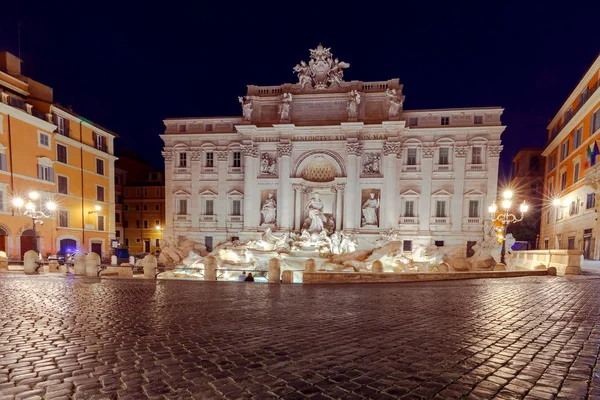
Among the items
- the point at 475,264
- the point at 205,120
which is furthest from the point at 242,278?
the point at 205,120

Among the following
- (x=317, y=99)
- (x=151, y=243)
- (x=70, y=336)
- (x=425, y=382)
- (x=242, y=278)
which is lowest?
(x=151, y=243)

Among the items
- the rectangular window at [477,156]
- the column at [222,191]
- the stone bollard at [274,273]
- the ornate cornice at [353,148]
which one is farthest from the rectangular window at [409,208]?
the stone bollard at [274,273]

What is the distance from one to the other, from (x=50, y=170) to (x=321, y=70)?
2519 centimetres

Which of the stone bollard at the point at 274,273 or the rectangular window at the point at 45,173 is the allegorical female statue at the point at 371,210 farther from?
the rectangular window at the point at 45,173

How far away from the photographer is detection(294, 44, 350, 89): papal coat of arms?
30344 millimetres

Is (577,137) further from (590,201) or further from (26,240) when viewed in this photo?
(26,240)

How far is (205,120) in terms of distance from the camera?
33.3 metres

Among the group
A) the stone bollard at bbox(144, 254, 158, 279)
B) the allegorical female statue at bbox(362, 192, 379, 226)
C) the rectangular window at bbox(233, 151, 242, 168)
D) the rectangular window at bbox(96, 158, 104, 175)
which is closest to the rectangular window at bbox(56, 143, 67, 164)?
the rectangular window at bbox(96, 158, 104, 175)

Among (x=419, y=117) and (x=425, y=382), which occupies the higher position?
(x=419, y=117)

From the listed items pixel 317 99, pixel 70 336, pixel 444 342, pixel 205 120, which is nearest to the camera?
pixel 444 342

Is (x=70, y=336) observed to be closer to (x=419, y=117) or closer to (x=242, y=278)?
(x=242, y=278)

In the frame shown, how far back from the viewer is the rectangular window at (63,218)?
26.5 m

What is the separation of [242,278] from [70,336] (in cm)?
1168

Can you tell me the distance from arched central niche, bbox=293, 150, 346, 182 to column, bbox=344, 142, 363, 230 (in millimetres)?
937
